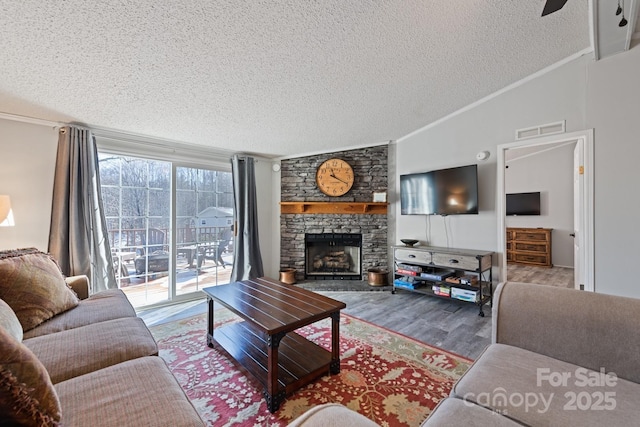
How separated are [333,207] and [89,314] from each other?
3.19m

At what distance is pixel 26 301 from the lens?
66.9 inches

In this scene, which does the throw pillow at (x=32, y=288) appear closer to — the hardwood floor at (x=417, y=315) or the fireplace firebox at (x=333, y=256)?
the hardwood floor at (x=417, y=315)

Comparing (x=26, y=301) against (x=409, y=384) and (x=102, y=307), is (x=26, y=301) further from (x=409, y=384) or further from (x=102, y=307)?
(x=409, y=384)

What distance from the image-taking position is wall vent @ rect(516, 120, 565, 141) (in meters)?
2.79

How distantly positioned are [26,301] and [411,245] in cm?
382

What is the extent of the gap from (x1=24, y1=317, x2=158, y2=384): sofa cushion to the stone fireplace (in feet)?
9.64

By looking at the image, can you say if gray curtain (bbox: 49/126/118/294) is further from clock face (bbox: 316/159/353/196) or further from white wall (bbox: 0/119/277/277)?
clock face (bbox: 316/159/353/196)

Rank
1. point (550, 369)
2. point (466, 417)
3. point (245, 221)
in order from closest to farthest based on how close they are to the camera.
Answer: point (466, 417) < point (550, 369) < point (245, 221)

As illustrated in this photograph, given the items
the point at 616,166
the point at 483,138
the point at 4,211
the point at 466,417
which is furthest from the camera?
the point at 483,138

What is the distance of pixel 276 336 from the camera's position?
1.62 meters

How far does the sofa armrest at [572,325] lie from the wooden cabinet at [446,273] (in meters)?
1.75

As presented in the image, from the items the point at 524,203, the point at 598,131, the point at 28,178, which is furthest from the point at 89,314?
the point at 524,203

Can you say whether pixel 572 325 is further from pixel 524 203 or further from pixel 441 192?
pixel 524 203

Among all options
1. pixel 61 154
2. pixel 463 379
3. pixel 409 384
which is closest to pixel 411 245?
pixel 409 384
